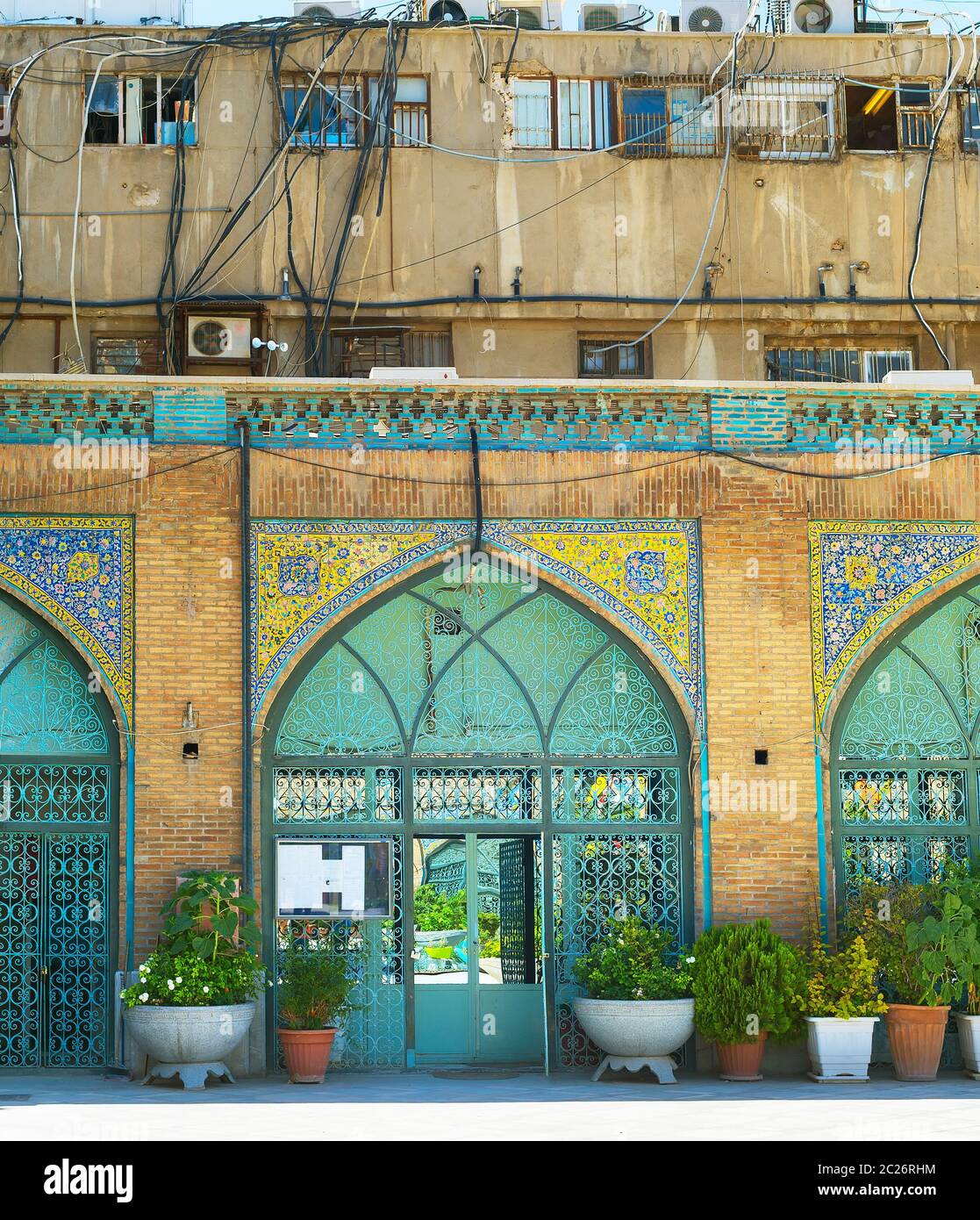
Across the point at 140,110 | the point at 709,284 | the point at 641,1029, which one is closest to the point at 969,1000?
the point at 641,1029

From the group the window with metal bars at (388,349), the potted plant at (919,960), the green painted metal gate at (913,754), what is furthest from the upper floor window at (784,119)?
the potted plant at (919,960)

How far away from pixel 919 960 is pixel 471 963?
3227 millimetres

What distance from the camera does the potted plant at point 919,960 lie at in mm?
13047

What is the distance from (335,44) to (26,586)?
21.8 feet

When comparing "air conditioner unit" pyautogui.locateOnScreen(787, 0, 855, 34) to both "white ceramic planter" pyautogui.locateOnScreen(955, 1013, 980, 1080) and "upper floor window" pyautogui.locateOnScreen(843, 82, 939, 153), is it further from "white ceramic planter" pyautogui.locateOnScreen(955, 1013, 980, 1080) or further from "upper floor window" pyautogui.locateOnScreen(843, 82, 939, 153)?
"white ceramic planter" pyautogui.locateOnScreen(955, 1013, 980, 1080)


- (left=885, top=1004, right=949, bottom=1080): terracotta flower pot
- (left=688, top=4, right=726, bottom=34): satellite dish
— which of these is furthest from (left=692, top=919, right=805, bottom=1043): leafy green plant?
(left=688, top=4, right=726, bottom=34): satellite dish

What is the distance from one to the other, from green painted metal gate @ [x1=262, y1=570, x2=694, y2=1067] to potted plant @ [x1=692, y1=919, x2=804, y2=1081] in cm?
66

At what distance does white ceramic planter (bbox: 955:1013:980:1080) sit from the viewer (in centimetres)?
1325

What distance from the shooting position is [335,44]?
56.7 ft

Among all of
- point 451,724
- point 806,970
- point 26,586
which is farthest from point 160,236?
point 806,970

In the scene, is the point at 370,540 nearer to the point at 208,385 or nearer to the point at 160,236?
the point at 208,385

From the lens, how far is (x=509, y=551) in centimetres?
1380

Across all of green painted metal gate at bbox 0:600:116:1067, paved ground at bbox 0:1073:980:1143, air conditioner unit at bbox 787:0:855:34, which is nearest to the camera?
paved ground at bbox 0:1073:980:1143

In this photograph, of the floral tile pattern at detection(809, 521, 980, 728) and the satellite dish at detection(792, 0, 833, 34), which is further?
the satellite dish at detection(792, 0, 833, 34)
